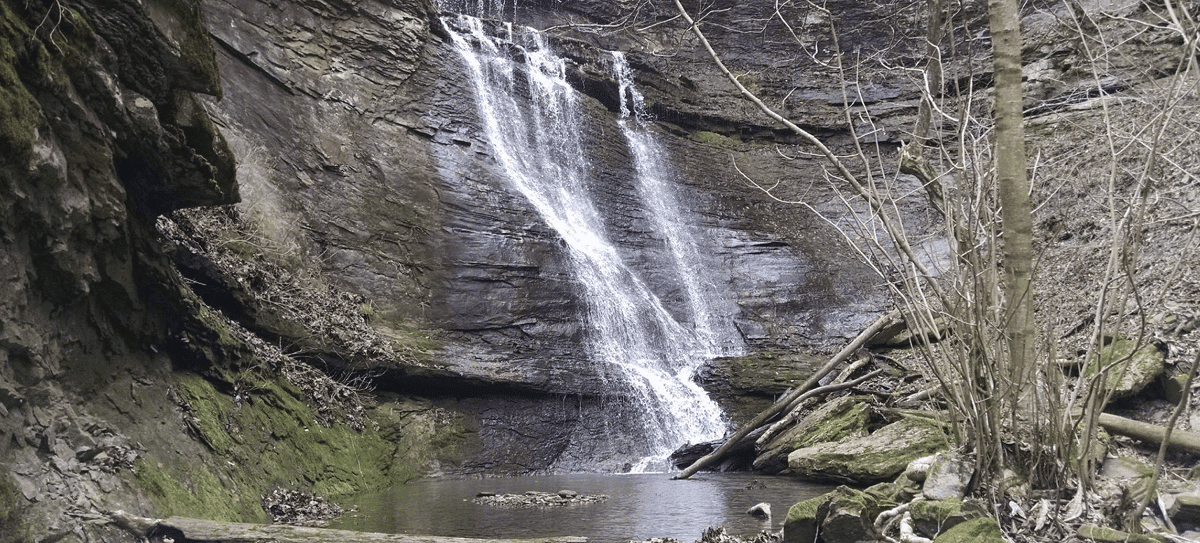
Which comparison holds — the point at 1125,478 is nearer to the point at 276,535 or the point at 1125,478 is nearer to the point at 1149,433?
the point at 1149,433

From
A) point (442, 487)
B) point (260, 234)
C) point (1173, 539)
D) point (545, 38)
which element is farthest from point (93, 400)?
point (545, 38)

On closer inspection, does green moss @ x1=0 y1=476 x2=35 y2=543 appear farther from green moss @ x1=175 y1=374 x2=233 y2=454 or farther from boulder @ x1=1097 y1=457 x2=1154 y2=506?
boulder @ x1=1097 y1=457 x2=1154 y2=506

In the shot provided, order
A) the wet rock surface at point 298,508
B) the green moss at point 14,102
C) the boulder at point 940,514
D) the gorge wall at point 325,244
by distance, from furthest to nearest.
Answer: the wet rock surface at point 298,508 < the gorge wall at point 325,244 < the green moss at point 14,102 < the boulder at point 940,514

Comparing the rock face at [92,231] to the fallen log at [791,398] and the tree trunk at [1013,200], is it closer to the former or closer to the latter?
the tree trunk at [1013,200]

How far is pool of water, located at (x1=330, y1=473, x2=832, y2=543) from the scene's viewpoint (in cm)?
541

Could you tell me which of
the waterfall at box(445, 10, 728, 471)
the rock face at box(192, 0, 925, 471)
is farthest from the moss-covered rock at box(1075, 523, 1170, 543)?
the rock face at box(192, 0, 925, 471)

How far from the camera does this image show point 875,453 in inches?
262

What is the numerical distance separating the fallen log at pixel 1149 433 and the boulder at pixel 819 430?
2630 millimetres

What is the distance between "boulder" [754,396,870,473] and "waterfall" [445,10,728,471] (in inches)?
113

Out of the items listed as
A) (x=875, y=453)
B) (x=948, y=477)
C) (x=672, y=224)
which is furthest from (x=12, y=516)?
(x=672, y=224)

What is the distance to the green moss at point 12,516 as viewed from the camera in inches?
145

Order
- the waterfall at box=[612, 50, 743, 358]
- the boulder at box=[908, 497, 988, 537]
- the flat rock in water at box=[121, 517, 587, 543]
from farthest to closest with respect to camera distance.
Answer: the waterfall at box=[612, 50, 743, 358] < the flat rock in water at box=[121, 517, 587, 543] < the boulder at box=[908, 497, 988, 537]

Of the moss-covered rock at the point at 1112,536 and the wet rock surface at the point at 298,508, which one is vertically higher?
the moss-covered rock at the point at 1112,536

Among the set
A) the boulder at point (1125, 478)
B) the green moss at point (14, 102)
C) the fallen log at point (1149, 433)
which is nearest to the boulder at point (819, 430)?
the fallen log at point (1149, 433)
